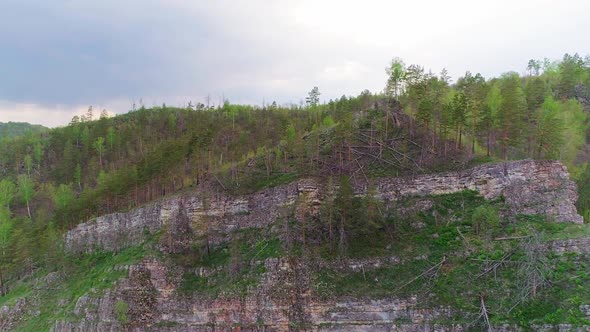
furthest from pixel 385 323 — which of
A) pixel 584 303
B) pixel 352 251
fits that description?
pixel 584 303

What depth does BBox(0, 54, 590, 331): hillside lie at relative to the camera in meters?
31.3

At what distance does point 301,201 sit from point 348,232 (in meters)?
6.56

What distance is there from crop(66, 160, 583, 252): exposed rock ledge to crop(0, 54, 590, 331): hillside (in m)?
0.13

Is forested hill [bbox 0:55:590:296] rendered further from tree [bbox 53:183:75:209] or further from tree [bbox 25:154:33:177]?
tree [bbox 25:154:33:177]

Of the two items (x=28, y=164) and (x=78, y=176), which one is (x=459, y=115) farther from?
(x=28, y=164)

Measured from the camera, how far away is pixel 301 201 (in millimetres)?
41500

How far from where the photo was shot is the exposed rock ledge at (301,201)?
119 feet

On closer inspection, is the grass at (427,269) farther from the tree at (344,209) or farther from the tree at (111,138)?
the tree at (111,138)

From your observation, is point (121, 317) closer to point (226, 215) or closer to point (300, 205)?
point (226, 215)

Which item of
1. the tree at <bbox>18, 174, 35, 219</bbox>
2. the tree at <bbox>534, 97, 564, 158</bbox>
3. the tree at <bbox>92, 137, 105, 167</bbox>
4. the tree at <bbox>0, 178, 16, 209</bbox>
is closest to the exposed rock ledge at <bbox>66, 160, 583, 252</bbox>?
the tree at <bbox>534, 97, 564, 158</bbox>

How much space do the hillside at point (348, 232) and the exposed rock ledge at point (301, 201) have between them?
0.13 metres

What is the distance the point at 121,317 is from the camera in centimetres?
3834

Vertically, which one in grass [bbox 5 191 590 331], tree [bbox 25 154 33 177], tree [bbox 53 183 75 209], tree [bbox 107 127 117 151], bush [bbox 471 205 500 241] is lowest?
grass [bbox 5 191 590 331]

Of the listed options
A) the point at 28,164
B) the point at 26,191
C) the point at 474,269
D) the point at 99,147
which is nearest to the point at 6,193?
the point at 26,191
